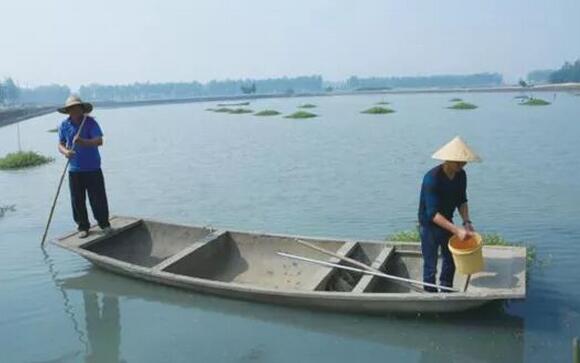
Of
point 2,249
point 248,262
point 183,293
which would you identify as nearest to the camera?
point 183,293

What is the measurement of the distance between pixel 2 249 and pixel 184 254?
4.32 metres

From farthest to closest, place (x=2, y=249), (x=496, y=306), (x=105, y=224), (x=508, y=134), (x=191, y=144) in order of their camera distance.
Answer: (x=191, y=144) < (x=508, y=134) < (x=2, y=249) < (x=105, y=224) < (x=496, y=306)

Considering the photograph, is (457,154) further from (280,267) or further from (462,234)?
(280,267)

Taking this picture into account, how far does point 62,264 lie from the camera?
887cm

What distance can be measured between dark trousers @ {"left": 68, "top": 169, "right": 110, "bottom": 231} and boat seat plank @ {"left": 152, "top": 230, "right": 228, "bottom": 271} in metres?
1.49

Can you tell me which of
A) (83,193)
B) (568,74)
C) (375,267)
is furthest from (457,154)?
(568,74)

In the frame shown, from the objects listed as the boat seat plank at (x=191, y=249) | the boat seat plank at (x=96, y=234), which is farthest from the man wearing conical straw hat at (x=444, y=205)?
the boat seat plank at (x=96, y=234)

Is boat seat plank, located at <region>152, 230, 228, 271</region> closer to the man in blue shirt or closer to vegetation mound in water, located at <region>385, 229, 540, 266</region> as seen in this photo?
the man in blue shirt

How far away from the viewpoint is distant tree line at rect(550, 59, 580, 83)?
15638cm

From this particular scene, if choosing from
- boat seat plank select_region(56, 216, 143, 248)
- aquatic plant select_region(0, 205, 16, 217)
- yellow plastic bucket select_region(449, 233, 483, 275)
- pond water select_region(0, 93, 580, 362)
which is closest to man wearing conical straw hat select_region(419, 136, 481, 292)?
yellow plastic bucket select_region(449, 233, 483, 275)

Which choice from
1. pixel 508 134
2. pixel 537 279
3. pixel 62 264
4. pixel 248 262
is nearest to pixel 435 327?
pixel 537 279

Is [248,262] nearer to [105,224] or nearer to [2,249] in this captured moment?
[105,224]

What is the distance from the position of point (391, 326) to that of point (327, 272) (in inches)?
38.5

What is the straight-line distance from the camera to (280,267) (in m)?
7.71
